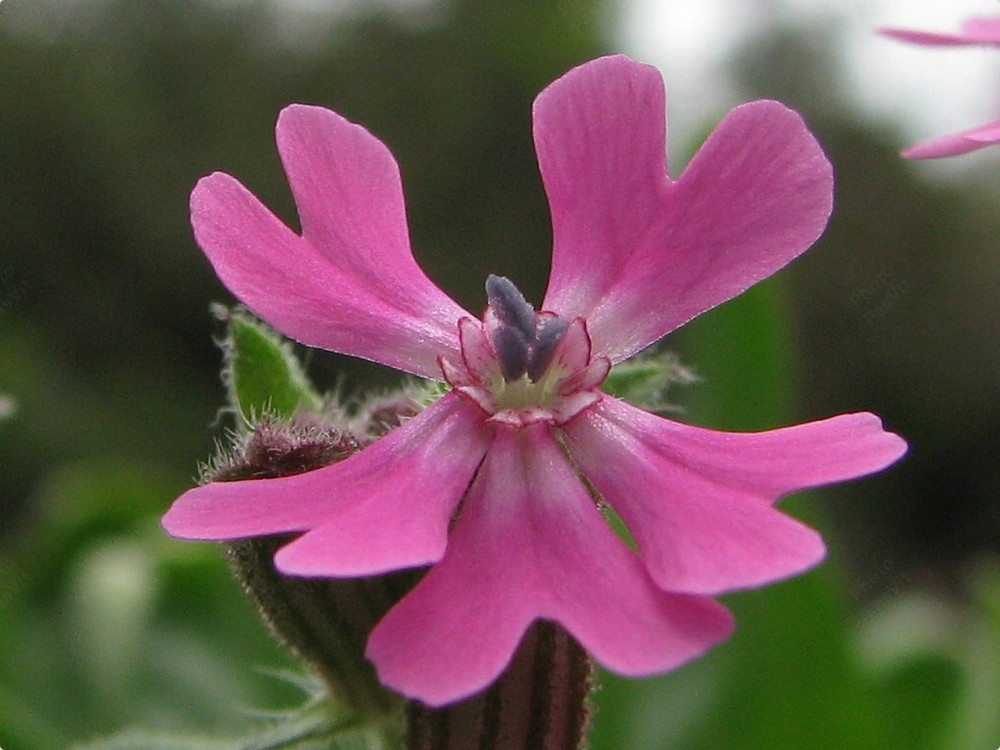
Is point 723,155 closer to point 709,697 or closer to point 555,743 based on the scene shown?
point 555,743

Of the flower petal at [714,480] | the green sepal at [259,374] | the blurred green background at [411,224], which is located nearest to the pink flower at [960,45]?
the flower petal at [714,480]


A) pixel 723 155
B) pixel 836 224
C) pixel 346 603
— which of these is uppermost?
pixel 723 155

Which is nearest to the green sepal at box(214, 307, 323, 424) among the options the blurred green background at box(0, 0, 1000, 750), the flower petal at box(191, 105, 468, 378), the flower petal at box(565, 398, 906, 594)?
the flower petal at box(191, 105, 468, 378)

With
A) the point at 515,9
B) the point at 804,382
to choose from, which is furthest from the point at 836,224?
the point at 515,9

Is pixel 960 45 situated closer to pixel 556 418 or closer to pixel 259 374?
pixel 556 418

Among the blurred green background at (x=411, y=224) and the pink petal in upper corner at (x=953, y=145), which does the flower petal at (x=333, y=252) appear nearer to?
the pink petal in upper corner at (x=953, y=145)

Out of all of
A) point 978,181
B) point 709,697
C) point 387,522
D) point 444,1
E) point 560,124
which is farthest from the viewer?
point 978,181
